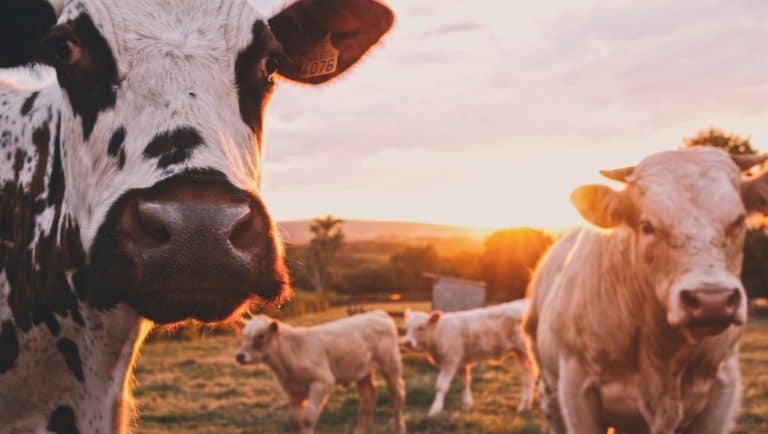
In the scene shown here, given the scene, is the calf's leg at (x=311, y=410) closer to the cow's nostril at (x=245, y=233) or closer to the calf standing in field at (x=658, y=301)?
the calf standing in field at (x=658, y=301)

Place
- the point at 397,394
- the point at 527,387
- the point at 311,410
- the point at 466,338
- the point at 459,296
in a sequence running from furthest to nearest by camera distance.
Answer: the point at 459,296
the point at 466,338
the point at 527,387
the point at 397,394
the point at 311,410

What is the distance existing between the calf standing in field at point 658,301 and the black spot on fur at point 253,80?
2.34m

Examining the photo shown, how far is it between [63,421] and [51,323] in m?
0.31

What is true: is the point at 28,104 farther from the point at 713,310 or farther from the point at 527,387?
the point at 527,387

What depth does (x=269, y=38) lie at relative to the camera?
2.64 meters

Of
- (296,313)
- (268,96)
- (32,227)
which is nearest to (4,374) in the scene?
(32,227)

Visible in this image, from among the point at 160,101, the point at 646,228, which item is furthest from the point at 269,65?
the point at 646,228

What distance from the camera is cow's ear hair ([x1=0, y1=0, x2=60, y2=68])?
8.41 ft

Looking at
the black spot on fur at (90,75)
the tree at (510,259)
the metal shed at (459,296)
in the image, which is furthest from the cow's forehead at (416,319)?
the tree at (510,259)

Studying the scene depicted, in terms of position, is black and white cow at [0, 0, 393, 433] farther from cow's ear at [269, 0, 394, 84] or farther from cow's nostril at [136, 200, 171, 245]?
cow's ear at [269, 0, 394, 84]

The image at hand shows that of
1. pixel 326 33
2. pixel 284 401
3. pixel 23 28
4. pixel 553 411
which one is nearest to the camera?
pixel 23 28

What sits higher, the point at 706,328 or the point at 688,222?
the point at 688,222

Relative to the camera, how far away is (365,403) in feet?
35.9

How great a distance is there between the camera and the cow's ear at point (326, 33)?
10.2 feet
